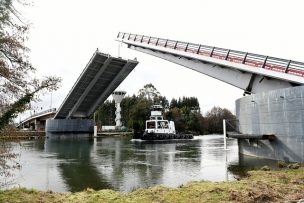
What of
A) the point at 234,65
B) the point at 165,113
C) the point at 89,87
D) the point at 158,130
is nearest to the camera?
the point at 234,65

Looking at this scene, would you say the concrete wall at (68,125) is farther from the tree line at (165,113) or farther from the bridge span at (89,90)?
the tree line at (165,113)

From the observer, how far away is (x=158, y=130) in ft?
141

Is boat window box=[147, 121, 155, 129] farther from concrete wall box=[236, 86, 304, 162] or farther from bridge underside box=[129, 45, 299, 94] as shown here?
concrete wall box=[236, 86, 304, 162]

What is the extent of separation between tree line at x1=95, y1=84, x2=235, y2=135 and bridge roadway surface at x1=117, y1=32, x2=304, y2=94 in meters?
31.0

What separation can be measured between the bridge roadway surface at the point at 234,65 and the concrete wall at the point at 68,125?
26.6m

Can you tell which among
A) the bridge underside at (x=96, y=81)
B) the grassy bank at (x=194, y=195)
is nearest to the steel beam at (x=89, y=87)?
the bridge underside at (x=96, y=81)

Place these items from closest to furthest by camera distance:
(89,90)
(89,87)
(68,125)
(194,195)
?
(194,195) < (89,87) < (89,90) < (68,125)

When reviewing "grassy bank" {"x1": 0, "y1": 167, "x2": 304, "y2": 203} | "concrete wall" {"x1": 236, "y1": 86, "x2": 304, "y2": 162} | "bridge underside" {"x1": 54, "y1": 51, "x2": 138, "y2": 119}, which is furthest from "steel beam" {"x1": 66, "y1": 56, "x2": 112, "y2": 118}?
"grassy bank" {"x1": 0, "y1": 167, "x2": 304, "y2": 203}

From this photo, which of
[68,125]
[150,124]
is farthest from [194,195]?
[68,125]

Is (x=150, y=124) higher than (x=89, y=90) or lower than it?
lower

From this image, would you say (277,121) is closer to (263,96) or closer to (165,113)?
(263,96)

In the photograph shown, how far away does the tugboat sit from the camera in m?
40.6

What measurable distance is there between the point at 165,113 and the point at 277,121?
53.1 meters

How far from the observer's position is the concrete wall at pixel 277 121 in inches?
521
